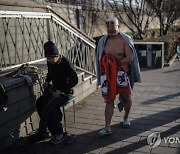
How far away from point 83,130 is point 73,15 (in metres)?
9.86

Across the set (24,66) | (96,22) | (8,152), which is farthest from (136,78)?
(96,22)

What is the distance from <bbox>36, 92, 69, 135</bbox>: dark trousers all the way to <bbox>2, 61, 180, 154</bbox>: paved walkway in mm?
241

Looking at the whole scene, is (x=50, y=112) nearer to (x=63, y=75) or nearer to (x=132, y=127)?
(x=63, y=75)

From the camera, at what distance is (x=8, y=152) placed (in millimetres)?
3824

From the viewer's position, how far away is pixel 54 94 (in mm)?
4070

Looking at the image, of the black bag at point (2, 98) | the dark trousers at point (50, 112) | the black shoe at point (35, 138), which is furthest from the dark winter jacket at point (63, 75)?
the black bag at point (2, 98)

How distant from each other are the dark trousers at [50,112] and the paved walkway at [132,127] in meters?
0.24

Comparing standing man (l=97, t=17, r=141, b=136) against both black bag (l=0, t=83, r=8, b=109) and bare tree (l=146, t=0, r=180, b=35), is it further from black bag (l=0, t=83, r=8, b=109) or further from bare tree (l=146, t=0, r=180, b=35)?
bare tree (l=146, t=0, r=180, b=35)

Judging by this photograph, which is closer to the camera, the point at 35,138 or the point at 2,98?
the point at 2,98

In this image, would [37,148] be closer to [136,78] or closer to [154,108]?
[136,78]

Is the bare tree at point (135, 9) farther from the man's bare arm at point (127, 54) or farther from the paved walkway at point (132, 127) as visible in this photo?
the man's bare arm at point (127, 54)

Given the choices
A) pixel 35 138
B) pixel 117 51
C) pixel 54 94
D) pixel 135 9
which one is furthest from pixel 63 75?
pixel 135 9

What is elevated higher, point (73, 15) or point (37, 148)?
point (73, 15)

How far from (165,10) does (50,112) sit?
14.6 metres
